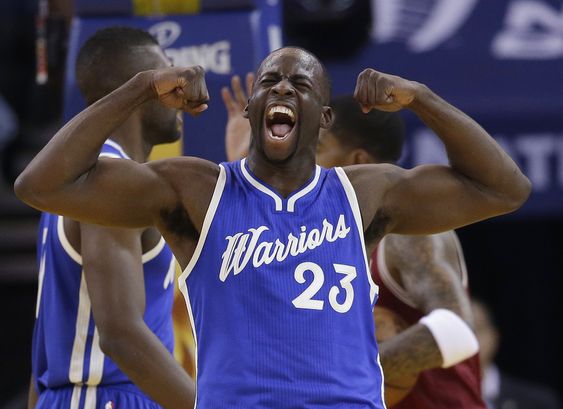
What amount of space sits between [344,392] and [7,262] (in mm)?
5505

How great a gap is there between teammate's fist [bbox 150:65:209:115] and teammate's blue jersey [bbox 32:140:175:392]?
2.21ft

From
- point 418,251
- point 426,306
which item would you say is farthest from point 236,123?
point 426,306

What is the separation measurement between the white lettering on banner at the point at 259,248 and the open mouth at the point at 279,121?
0.26 m

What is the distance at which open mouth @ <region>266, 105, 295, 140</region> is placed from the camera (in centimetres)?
346

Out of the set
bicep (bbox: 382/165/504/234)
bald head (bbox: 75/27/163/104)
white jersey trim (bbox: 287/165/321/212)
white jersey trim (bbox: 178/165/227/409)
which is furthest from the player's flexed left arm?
bald head (bbox: 75/27/163/104)

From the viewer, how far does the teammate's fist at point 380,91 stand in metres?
3.52

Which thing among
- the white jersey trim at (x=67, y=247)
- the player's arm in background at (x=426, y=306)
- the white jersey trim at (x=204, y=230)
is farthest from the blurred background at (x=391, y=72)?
the white jersey trim at (x=204, y=230)

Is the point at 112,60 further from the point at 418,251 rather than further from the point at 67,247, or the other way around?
the point at 418,251

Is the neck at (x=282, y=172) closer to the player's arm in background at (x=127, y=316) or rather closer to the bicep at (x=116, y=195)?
the bicep at (x=116, y=195)

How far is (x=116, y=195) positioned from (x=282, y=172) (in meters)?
0.47

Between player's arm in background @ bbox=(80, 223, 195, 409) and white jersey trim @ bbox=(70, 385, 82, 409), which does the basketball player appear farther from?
white jersey trim @ bbox=(70, 385, 82, 409)

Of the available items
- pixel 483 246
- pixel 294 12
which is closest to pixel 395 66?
pixel 294 12

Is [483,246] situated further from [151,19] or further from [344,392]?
[344,392]

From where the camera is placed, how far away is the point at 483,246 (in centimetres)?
900
